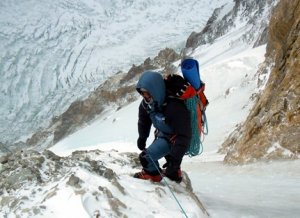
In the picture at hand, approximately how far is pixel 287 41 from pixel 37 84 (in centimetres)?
5651

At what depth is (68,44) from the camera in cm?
6781

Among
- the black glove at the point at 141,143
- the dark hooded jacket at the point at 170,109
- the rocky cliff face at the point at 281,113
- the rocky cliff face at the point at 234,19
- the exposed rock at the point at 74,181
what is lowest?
the rocky cliff face at the point at 234,19

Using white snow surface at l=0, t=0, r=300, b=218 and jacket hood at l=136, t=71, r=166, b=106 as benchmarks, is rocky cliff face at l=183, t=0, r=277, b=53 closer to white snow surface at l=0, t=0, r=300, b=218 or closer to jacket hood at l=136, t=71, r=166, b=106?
white snow surface at l=0, t=0, r=300, b=218

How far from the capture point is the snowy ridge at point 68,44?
58781 mm

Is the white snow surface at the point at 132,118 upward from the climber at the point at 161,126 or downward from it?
downward

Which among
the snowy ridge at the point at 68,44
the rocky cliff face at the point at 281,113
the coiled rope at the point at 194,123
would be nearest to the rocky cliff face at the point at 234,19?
the snowy ridge at the point at 68,44

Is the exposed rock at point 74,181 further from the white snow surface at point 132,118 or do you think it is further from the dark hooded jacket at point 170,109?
the dark hooded jacket at point 170,109

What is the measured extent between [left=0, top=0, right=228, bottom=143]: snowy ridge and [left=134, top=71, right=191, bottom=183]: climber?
50.5 meters

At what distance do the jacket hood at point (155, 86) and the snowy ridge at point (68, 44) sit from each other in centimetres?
5081

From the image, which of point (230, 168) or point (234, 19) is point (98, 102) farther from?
point (230, 168)

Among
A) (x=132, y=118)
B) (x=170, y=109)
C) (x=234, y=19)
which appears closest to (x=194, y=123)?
(x=170, y=109)

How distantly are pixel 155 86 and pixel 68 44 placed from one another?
65550mm

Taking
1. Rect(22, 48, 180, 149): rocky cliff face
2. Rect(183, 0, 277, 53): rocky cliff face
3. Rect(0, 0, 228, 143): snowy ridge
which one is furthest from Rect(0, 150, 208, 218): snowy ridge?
Rect(0, 0, 228, 143): snowy ridge

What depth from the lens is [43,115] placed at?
57.3 metres
